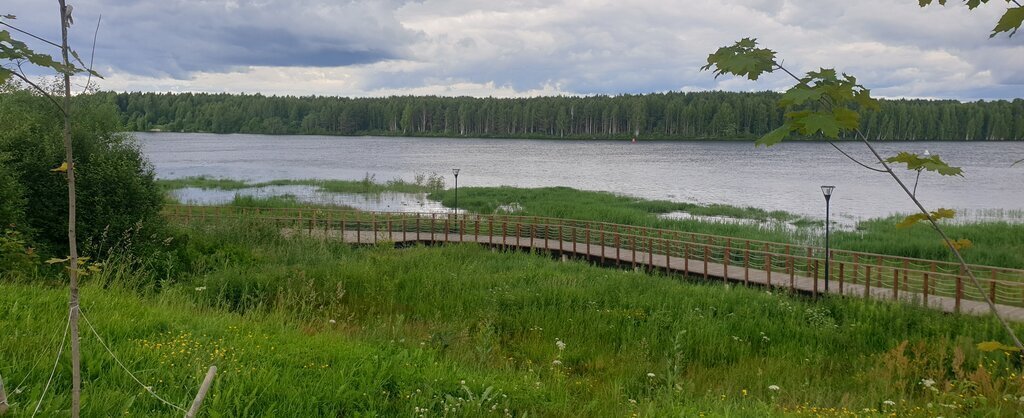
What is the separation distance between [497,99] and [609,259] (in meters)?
170

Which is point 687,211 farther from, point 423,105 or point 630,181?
point 423,105

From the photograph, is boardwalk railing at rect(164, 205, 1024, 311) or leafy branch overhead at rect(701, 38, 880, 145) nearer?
leafy branch overhead at rect(701, 38, 880, 145)

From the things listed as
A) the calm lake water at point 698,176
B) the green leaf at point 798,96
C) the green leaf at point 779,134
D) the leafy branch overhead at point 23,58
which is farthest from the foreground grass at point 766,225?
the leafy branch overhead at point 23,58

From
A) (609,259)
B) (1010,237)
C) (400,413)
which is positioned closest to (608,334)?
(400,413)

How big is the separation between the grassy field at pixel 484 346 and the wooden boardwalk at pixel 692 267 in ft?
6.00

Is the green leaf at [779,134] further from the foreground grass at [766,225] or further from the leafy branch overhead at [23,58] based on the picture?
the foreground grass at [766,225]

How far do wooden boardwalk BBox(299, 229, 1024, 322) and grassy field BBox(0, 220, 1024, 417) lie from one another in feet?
6.00

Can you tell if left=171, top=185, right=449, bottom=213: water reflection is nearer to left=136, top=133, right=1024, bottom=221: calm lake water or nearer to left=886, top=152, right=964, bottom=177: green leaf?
left=136, top=133, right=1024, bottom=221: calm lake water

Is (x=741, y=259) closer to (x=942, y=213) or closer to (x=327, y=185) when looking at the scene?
(x=942, y=213)

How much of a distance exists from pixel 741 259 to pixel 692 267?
482cm

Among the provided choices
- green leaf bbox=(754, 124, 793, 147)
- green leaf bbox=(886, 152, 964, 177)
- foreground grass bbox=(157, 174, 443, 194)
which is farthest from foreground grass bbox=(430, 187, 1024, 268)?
green leaf bbox=(754, 124, 793, 147)

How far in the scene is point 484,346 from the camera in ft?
27.6

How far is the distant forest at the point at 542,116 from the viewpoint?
13688 cm

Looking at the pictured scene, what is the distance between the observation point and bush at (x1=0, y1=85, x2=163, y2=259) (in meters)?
15.0
